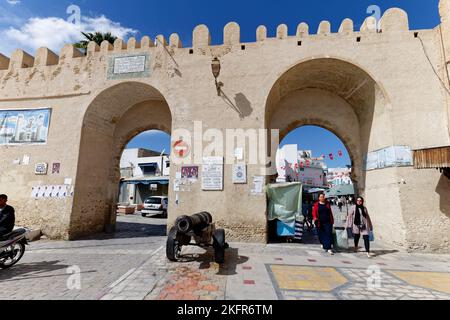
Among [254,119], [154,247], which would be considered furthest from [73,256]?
[254,119]

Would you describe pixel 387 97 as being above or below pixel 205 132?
above

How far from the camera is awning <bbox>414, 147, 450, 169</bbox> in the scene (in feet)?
19.9

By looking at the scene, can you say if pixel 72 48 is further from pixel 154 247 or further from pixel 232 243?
pixel 232 243

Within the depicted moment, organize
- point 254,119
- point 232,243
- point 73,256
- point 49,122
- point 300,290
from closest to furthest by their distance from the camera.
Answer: point 300,290, point 73,256, point 232,243, point 254,119, point 49,122

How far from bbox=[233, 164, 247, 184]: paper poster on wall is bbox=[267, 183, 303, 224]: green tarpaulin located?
2.87 ft

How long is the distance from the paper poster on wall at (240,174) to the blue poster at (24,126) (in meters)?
7.40

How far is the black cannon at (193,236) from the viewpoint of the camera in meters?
4.77

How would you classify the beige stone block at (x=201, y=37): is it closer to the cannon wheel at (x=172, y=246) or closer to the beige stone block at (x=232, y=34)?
the beige stone block at (x=232, y=34)

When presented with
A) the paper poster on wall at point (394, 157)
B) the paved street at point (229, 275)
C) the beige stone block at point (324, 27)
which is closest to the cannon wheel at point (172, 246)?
the paved street at point (229, 275)

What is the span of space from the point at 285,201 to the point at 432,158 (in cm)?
412

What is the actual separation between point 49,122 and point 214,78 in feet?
21.7

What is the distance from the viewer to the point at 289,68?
809 cm

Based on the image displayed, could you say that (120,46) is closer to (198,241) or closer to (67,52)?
(67,52)

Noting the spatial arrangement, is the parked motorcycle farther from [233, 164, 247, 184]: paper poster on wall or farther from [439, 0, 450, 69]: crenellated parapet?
[439, 0, 450, 69]: crenellated parapet
